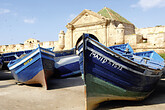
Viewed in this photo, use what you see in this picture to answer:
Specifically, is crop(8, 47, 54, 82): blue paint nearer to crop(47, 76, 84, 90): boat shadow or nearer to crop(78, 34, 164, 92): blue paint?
crop(47, 76, 84, 90): boat shadow

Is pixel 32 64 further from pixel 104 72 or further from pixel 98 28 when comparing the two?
pixel 98 28

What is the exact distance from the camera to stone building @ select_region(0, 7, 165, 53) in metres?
13.8

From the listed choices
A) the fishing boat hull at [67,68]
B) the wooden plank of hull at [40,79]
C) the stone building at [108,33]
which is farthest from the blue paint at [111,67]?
the stone building at [108,33]

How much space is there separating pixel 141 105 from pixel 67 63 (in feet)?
21.5

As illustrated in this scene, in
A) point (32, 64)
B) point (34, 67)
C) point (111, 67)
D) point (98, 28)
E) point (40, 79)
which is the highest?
point (98, 28)

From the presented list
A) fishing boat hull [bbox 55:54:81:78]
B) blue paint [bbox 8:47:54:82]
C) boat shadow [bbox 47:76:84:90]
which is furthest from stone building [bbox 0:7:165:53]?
blue paint [bbox 8:47:54:82]

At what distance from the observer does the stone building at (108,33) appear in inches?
545

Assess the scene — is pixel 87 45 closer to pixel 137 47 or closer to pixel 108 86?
pixel 108 86

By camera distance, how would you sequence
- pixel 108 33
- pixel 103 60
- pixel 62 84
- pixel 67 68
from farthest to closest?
1. pixel 108 33
2. pixel 67 68
3. pixel 62 84
4. pixel 103 60

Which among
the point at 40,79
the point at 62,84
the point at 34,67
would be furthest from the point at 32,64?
the point at 62,84

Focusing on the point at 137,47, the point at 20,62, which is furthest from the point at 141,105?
the point at 137,47

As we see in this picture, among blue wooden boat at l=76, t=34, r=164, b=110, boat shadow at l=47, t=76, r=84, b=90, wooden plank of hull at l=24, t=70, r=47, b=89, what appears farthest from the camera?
boat shadow at l=47, t=76, r=84, b=90

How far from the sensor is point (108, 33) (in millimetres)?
16516

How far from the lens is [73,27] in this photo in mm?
18688
